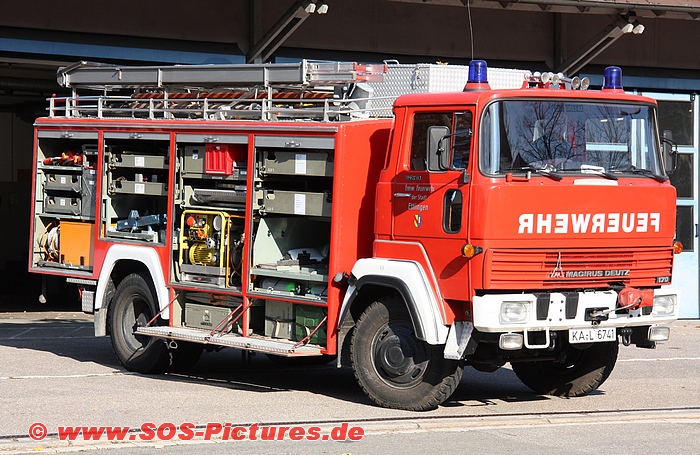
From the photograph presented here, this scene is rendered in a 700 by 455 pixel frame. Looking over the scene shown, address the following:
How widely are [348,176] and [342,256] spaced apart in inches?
29.0

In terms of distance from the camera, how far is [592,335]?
10000 millimetres

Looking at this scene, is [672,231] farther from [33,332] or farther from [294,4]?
[33,332]

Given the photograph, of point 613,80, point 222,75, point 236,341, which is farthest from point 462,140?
point 222,75

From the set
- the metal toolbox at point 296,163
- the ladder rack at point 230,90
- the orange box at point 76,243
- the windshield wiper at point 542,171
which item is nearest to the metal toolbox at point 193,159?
the ladder rack at point 230,90

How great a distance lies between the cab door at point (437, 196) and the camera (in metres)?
9.80

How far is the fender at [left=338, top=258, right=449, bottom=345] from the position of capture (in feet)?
32.3

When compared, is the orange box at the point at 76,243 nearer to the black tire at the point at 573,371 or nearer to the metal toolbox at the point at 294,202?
the metal toolbox at the point at 294,202

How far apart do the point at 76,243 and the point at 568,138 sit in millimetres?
6298

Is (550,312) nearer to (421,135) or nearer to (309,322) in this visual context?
(421,135)

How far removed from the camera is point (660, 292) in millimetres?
10477

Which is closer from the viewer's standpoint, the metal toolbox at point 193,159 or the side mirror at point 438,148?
the side mirror at point 438,148

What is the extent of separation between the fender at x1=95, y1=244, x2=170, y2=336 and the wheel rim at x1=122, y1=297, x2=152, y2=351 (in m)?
0.38

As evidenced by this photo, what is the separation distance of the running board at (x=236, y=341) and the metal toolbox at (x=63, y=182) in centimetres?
217

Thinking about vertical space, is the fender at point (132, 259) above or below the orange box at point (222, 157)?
below
